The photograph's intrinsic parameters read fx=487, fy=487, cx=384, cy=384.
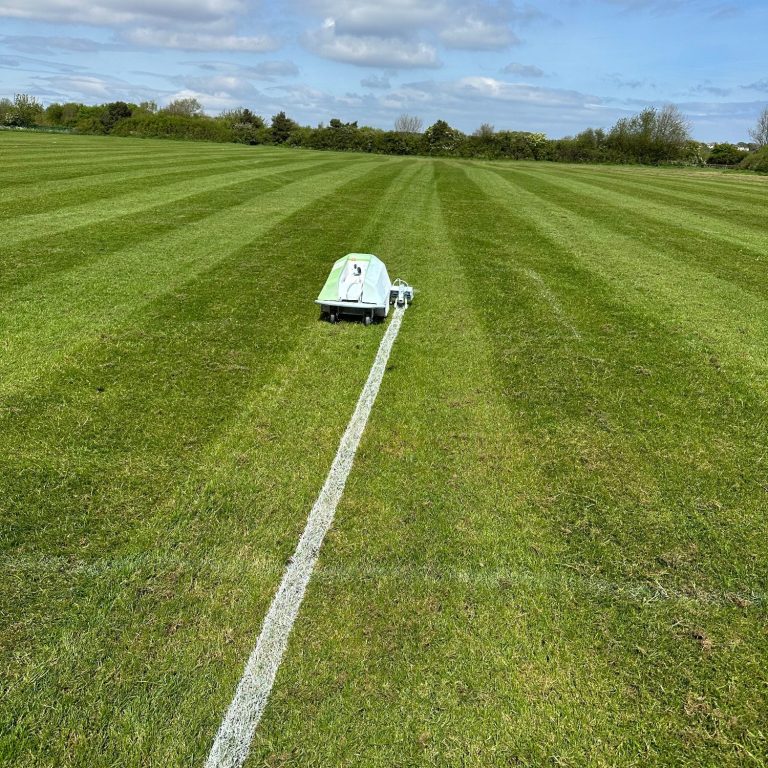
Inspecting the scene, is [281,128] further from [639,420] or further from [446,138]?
[639,420]

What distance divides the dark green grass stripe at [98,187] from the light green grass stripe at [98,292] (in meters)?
4.43

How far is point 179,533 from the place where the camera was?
147 inches

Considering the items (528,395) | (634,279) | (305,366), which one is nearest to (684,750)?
(528,395)

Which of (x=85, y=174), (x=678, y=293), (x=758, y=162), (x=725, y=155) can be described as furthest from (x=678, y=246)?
(x=725, y=155)

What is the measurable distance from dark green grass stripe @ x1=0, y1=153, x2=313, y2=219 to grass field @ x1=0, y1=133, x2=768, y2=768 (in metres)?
5.80

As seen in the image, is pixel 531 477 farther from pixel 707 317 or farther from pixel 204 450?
pixel 707 317

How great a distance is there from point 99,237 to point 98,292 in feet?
12.2

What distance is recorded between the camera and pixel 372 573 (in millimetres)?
3484

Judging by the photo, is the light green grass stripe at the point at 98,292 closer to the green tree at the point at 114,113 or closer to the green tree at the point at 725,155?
the green tree at the point at 725,155

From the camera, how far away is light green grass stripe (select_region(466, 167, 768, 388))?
7180 millimetres

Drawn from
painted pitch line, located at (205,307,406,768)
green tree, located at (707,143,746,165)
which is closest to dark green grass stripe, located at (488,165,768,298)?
painted pitch line, located at (205,307,406,768)

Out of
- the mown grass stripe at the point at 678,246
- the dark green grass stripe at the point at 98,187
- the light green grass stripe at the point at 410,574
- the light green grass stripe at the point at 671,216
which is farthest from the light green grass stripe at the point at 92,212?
the light green grass stripe at the point at 671,216

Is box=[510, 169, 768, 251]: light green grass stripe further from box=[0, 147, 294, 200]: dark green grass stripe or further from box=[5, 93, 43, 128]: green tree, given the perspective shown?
box=[5, 93, 43, 128]: green tree

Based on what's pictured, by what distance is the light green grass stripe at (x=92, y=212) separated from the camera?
428 inches
